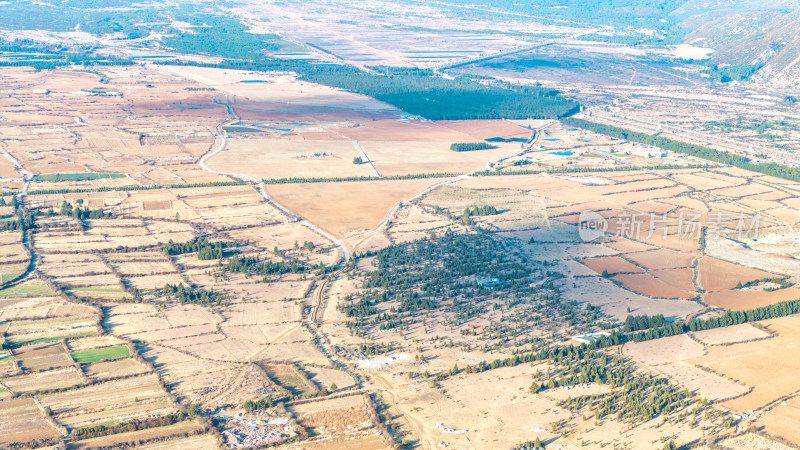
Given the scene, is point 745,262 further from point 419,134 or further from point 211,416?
point 419,134

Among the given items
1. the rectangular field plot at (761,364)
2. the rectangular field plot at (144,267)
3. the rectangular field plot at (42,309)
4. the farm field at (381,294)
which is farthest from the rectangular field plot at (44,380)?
the rectangular field plot at (761,364)

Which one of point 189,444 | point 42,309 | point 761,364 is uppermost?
point 761,364

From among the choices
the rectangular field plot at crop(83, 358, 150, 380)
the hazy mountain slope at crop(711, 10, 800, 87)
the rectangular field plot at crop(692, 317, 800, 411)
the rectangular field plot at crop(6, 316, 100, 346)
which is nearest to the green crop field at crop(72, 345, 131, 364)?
the rectangular field plot at crop(83, 358, 150, 380)

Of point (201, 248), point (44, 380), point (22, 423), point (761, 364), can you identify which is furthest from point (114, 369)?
point (761, 364)

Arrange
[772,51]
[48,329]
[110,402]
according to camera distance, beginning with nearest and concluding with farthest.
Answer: [110,402], [48,329], [772,51]

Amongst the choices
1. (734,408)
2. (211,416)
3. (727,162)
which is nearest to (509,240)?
(734,408)

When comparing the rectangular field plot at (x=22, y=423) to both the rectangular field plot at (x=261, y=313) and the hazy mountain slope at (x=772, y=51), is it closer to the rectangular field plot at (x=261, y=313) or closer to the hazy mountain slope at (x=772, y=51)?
the rectangular field plot at (x=261, y=313)

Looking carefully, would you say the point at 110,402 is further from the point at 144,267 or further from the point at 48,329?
the point at 144,267
